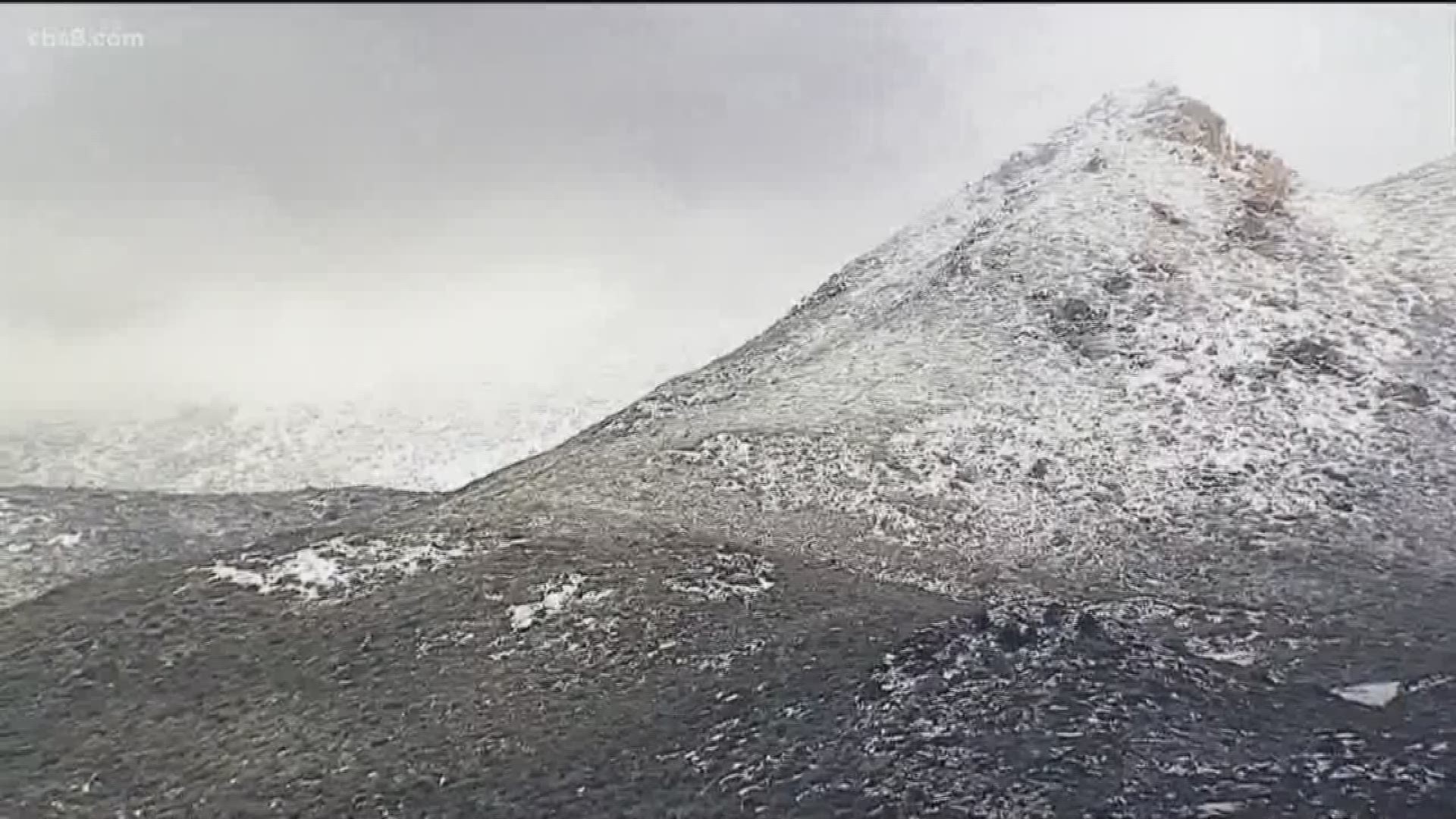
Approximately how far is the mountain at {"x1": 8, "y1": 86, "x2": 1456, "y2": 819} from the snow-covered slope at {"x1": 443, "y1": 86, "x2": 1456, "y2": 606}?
4.9 inches

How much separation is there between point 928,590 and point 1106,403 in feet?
34.7

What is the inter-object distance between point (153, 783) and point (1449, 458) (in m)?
27.0

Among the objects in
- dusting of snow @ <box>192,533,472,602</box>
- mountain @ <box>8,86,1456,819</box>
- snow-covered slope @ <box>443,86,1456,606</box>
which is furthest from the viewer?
snow-covered slope @ <box>443,86,1456,606</box>

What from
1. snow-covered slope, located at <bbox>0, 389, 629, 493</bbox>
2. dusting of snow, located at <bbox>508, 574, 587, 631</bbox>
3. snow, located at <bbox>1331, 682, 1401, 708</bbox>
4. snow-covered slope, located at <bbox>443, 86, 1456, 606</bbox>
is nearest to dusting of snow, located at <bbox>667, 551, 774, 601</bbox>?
dusting of snow, located at <bbox>508, 574, 587, 631</bbox>

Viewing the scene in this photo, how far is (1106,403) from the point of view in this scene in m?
35.8

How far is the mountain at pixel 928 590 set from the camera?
733 inches

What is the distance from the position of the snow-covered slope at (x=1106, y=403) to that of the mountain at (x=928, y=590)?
126 millimetres

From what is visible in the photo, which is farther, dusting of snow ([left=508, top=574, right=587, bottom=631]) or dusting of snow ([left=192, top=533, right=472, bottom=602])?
dusting of snow ([left=192, top=533, right=472, bottom=602])

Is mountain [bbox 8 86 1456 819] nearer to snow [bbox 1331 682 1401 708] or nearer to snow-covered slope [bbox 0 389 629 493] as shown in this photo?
snow [bbox 1331 682 1401 708]

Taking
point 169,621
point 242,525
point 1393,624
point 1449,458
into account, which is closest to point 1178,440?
point 1449,458

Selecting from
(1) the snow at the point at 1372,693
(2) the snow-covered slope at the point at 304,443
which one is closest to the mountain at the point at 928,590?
(1) the snow at the point at 1372,693

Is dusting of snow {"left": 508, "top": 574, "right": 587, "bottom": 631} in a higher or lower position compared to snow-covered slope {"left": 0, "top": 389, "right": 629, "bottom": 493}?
lower

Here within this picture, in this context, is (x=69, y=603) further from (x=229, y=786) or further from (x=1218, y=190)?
(x=1218, y=190)

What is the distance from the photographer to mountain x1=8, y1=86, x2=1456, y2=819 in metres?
18.6
